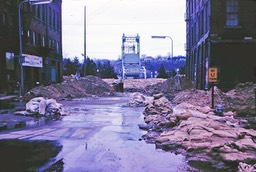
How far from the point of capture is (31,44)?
37031 mm

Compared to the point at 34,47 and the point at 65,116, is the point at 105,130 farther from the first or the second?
the point at 34,47

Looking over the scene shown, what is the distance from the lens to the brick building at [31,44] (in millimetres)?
30219

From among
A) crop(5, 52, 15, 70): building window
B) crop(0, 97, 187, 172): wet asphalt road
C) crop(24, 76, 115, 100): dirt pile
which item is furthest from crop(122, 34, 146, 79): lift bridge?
crop(0, 97, 187, 172): wet asphalt road

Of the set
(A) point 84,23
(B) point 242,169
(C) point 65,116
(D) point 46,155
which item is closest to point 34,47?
(A) point 84,23

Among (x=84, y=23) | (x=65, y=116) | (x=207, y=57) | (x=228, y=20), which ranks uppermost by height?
(x=84, y=23)

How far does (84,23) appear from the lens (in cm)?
5122

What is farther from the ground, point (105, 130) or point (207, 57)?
point (207, 57)

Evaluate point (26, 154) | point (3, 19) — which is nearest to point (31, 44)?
point (3, 19)

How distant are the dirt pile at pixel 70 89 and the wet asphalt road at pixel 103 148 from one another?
1676cm

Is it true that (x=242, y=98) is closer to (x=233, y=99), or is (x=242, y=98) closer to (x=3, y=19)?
(x=233, y=99)

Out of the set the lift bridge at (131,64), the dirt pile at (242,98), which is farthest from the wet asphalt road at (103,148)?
the lift bridge at (131,64)

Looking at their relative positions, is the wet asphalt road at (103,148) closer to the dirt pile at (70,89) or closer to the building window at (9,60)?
the dirt pile at (70,89)

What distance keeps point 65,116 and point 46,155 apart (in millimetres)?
8509

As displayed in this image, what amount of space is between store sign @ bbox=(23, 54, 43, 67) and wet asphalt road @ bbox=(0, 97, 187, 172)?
23.0m
